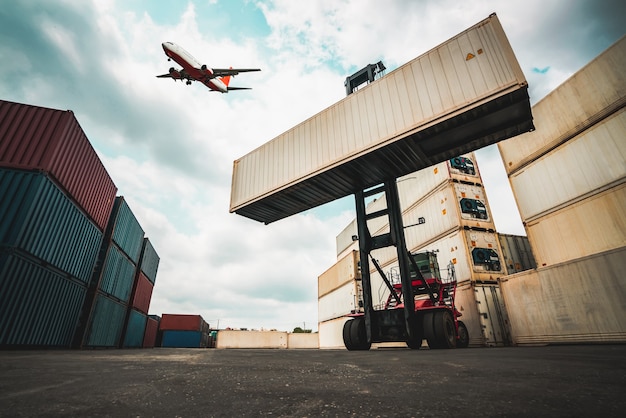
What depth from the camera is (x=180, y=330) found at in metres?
30.5

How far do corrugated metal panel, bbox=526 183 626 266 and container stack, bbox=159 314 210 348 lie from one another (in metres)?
31.7

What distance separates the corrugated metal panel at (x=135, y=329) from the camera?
57.5ft

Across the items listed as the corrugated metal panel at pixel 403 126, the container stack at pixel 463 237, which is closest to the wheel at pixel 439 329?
the container stack at pixel 463 237

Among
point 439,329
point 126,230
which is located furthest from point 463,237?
point 126,230

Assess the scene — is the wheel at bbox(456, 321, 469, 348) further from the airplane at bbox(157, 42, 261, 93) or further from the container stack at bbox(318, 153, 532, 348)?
the airplane at bbox(157, 42, 261, 93)

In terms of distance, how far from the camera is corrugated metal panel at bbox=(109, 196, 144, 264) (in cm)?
1443

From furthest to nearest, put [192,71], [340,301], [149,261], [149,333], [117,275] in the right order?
[149,333] → [149,261] → [340,301] → [192,71] → [117,275]

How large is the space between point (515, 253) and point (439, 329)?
8.08 metres

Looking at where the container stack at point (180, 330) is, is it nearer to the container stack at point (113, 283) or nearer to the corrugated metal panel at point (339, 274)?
the container stack at point (113, 283)

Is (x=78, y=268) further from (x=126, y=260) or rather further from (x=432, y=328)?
(x=432, y=328)

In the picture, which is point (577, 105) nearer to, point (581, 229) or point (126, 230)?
point (581, 229)

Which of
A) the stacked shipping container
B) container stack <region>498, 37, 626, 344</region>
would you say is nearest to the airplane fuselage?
the stacked shipping container

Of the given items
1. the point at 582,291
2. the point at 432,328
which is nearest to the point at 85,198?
the point at 432,328

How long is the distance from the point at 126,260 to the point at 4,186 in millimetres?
8916
